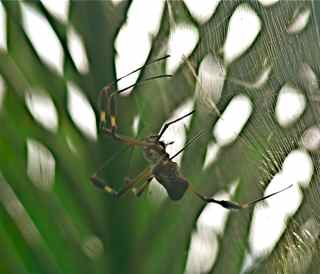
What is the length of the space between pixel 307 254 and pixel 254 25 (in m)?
0.13

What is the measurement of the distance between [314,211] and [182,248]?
0.08 metres

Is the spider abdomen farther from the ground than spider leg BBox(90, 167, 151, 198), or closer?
closer

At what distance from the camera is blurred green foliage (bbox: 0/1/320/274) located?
0.27 metres

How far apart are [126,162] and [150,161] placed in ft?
0.05

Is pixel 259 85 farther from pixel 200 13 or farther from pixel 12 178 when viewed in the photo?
pixel 12 178

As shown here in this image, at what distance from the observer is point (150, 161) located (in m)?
0.32

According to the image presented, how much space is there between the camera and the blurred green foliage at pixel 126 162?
0.27 metres

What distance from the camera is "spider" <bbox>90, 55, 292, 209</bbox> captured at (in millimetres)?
306

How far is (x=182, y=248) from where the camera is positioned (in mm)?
299

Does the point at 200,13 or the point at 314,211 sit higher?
the point at 200,13

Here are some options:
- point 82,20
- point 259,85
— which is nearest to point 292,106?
point 259,85

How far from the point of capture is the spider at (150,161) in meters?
0.31

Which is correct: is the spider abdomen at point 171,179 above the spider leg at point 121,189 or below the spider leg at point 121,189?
below

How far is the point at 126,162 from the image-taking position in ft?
1.05
